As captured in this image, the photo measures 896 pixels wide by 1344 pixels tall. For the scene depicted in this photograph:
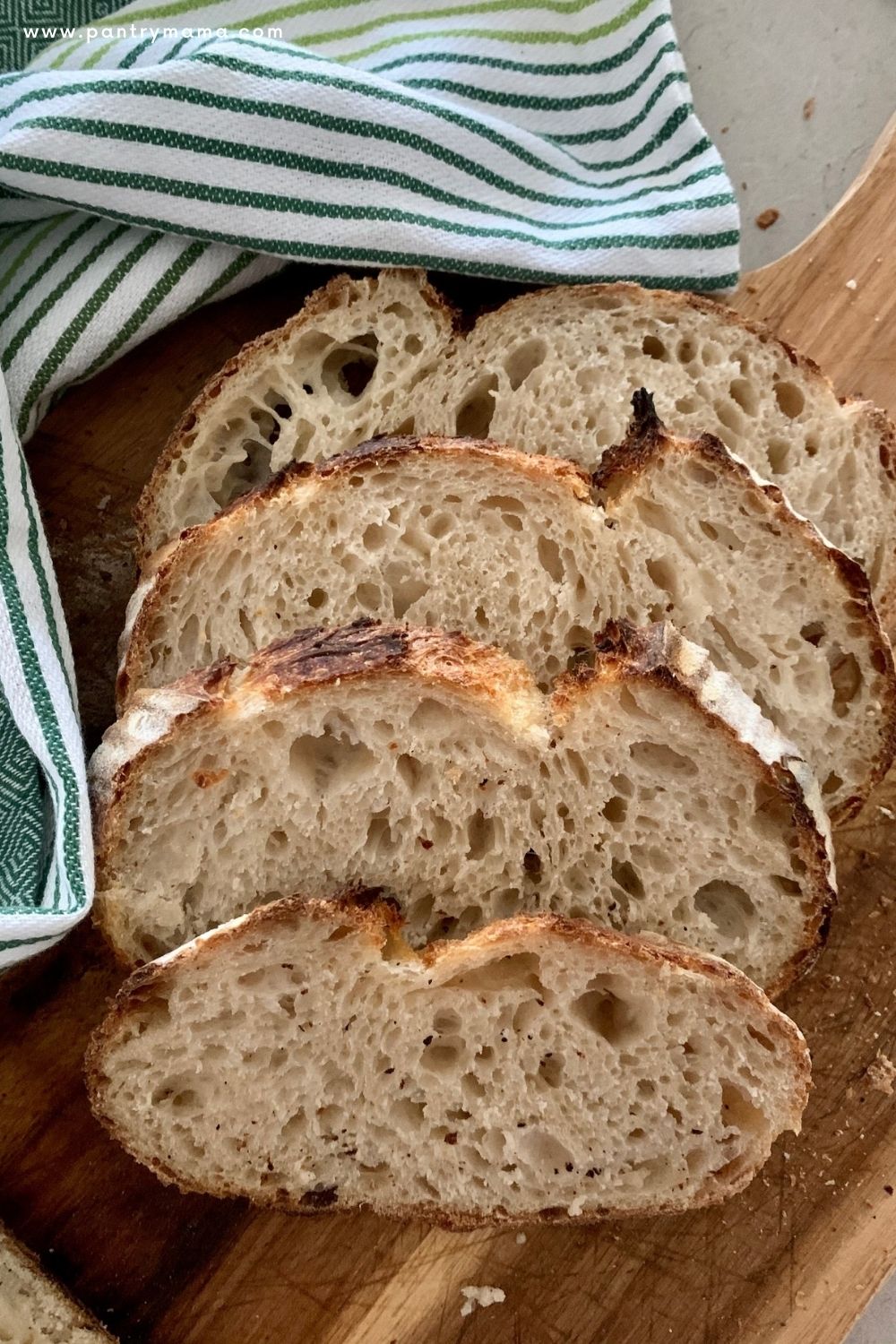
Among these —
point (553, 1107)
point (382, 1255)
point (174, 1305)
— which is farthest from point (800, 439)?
point (174, 1305)

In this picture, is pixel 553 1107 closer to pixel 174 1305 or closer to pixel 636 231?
pixel 174 1305

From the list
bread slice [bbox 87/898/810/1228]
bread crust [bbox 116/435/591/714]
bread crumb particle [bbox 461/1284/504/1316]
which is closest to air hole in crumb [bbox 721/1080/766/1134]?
bread slice [bbox 87/898/810/1228]

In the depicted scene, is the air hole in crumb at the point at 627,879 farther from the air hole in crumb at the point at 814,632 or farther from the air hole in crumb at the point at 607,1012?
the air hole in crumb at the point at 814,632

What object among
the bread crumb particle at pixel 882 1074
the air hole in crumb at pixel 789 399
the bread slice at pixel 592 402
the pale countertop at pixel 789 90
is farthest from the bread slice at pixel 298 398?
the bread crumb particle at pixel 882 1074

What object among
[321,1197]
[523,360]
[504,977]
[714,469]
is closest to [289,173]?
[523,360]

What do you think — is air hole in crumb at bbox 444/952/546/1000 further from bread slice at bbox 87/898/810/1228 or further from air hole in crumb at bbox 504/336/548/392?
air hole in crumb at bbox 504/336/548/392
